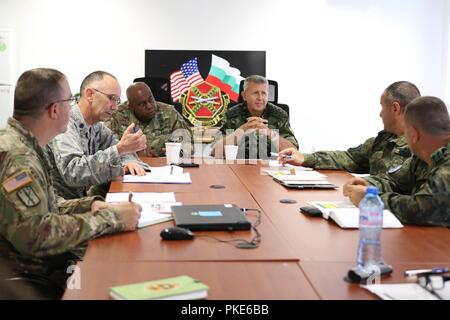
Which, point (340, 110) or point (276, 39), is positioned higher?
A: point (276, 39)

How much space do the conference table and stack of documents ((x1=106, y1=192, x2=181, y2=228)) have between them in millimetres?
38

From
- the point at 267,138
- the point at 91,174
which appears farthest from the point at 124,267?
the point at 267,138

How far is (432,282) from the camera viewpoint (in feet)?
4.70

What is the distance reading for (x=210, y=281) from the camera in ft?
4.85

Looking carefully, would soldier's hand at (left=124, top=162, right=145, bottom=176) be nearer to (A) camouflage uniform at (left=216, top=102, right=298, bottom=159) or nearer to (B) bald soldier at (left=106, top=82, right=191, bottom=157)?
(B) bald soldier at (left=106, top=82, right=191, bottom=157)

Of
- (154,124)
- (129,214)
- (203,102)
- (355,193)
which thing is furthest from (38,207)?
(203,102)

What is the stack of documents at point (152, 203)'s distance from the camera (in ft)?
6.80

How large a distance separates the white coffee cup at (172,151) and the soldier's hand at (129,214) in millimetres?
1734

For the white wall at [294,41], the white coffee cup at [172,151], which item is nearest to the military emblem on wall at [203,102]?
the white wall at [294,41]

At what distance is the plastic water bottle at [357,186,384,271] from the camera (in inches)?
65.4

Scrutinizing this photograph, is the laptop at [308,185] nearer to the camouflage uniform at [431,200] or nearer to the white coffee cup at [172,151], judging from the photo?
the camouflage uniform at [431,200]

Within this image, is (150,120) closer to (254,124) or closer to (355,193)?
(254,124)
